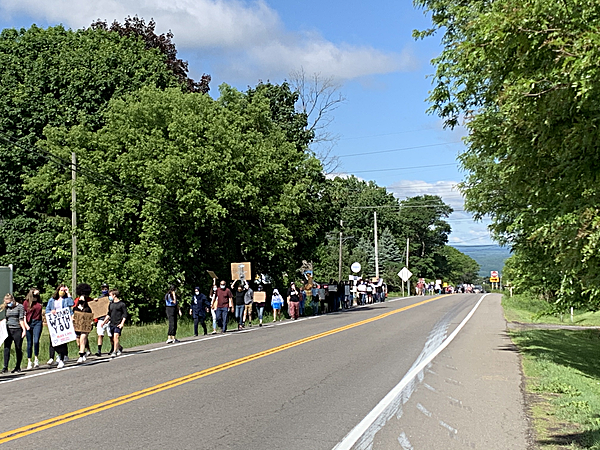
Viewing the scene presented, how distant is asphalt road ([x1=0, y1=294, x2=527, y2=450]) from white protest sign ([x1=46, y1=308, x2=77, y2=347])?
2.53ft

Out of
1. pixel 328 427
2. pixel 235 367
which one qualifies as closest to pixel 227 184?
pixel 235 367

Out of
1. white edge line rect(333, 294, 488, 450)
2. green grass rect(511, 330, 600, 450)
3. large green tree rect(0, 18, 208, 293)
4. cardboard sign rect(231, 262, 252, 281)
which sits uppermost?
large green tree rect(0, 18, 208, 293)

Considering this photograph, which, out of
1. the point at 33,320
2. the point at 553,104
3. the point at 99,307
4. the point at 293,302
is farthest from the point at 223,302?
the point at 553,104

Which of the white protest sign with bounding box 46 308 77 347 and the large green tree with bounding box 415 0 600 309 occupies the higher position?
the large green tree with bounding box 415 0 600 309

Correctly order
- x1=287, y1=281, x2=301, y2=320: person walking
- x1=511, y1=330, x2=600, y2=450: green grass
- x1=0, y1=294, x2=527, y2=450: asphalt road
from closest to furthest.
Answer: x1=0, y1=294, x2=527, y2=450: asphalt road, x1=511, y1=330, x2=600, y2=450: green grass, x1=287, y1=281, x2=301, y2=320: person walking

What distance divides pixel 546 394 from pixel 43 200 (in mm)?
29928

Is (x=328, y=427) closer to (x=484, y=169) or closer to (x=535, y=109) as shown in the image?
(x=535, y=109)

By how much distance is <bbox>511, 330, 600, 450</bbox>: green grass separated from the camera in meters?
8.54

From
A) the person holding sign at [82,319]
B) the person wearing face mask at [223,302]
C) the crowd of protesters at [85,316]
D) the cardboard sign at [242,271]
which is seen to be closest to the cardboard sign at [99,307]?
the crowd of protesters at [85,316]

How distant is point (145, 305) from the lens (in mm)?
34375

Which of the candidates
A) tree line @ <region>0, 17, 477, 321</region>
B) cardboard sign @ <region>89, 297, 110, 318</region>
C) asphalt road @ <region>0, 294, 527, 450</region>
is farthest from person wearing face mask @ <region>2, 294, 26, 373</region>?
tree line @ <region>0, 17, 477, 321</region>

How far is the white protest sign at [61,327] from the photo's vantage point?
16047 millimetres

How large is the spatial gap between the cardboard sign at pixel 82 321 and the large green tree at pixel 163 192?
1322 cm

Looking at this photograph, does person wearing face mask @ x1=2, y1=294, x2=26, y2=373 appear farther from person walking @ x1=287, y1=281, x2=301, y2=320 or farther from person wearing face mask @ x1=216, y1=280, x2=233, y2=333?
person walking @ x1=287, y1=281, x2=301, y2=320
